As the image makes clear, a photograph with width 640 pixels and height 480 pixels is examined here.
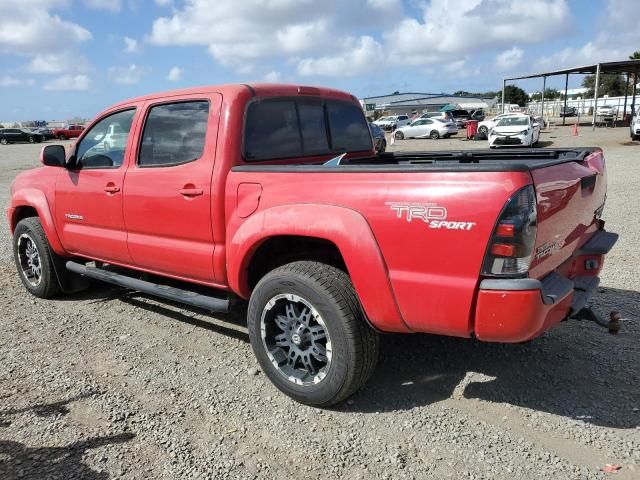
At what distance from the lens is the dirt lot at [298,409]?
2803 mm

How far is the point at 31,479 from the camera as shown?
2723 millimetres

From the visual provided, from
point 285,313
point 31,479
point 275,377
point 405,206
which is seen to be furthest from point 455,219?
point 31,479

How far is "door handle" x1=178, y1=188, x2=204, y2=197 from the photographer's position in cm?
366

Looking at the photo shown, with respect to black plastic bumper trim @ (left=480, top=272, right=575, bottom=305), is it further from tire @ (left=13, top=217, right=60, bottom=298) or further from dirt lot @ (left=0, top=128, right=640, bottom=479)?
tire @ (left=13, top=217, right=60, bottom=298)

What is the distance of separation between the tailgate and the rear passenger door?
1937mm

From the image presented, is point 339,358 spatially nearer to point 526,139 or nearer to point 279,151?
point 279,151

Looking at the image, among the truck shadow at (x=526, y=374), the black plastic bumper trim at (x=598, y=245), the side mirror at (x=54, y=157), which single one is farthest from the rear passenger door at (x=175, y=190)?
the black plastic bumper trim at (x=598, y=245)

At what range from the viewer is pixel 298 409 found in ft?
11.0

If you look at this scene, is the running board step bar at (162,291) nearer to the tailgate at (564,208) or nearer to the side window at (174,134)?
the side window at (174,134)

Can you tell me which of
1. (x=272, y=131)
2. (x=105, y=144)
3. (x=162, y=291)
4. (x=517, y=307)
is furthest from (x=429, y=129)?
(x=517, y=307)

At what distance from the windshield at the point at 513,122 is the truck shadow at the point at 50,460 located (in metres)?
24.3

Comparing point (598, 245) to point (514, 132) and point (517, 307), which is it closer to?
point (517, 307)

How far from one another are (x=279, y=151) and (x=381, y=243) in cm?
142

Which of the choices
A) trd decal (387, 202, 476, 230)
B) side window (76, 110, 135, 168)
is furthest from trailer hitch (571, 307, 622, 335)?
side window (76, 110, 135, 168)
